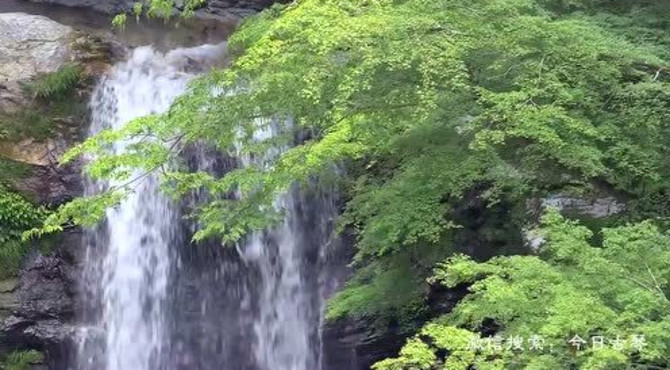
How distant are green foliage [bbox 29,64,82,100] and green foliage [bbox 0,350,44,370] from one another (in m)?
4.01

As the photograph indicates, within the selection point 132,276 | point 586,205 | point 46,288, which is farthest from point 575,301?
point 46,288

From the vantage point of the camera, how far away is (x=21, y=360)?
9852mm

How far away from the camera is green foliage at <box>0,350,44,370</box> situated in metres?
9.78

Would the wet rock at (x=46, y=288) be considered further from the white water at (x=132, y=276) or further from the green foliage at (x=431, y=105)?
the green foliage at (x=431, y=105)

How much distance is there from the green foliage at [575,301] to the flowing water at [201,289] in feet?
18.7

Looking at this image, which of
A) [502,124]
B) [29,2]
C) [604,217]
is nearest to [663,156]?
[604,217]

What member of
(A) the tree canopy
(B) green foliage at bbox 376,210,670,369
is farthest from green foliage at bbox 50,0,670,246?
(B) green foliage at bbox 376,210,670,369

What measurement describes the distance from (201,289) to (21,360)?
2.53 m

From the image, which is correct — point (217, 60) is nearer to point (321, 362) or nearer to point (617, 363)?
point (321, 362)

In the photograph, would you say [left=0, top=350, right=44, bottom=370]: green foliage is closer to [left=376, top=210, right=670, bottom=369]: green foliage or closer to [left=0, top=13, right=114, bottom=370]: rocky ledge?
[left=0, top=13, right=114, bottom=370]: rocky ledge

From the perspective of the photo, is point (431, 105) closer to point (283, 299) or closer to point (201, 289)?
point (283, 299)

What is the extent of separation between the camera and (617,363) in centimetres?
378

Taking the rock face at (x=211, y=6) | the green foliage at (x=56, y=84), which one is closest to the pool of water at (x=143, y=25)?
the rock face at (x=211, y=6)

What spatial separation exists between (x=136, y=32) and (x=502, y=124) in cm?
1072
